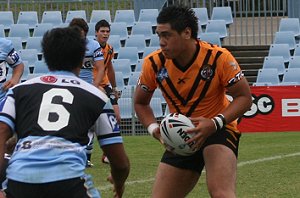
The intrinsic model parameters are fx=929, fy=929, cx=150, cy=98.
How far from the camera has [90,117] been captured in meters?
5.37

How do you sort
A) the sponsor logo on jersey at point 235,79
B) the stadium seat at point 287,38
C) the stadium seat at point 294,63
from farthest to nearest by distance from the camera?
the stadium seat at point 287,38 < the stadium seat at point 294,63 < the sponsor logo on jersey at point 235,79

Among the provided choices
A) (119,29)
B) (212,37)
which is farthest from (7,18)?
(212,37)

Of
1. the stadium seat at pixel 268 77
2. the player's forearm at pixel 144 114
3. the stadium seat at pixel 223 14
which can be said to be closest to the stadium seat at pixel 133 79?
the stadium seat at pixel 268 77

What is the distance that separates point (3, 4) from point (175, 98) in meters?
21.2

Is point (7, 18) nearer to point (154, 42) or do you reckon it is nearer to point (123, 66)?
point (154, 42)

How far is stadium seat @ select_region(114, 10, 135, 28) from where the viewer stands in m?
25.0

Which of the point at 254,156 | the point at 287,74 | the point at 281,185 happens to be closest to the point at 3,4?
the point at 287,74

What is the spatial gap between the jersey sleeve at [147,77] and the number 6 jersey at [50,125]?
75.6 inches

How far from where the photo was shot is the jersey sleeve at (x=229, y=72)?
7047 millimetres

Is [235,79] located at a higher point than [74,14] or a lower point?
higher

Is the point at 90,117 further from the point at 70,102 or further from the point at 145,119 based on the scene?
the point at 145,119

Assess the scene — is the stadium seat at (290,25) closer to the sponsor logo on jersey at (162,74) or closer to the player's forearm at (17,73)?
the player's forearm at (17,73)

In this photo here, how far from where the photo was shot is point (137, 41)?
23500 mm

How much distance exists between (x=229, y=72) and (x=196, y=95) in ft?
1.08
